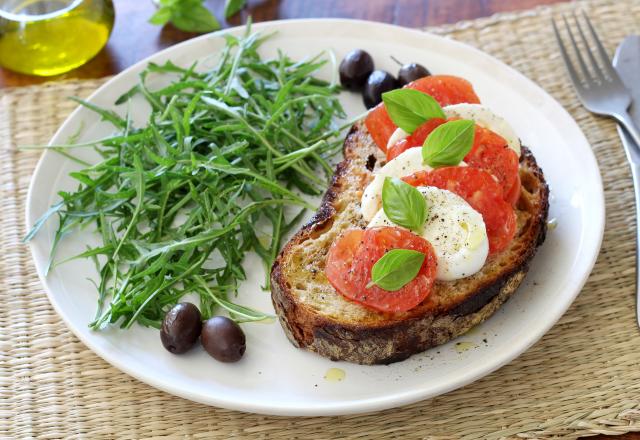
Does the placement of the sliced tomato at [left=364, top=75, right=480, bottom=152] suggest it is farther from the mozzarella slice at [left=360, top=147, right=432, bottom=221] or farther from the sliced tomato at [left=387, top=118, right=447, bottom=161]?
the mozzarella slice at [left=360, top=147, right=432, bottom=221]

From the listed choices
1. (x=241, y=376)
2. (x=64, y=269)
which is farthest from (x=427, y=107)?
(x=64, y=269)

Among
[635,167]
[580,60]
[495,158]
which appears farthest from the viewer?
[580,60]

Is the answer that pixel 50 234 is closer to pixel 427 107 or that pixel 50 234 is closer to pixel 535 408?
pixel 427 107

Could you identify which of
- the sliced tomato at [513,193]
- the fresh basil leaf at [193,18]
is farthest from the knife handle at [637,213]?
the fresh basil leaf at [193,18]

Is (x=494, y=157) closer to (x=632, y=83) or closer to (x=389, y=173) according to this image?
(x=389, y=173)

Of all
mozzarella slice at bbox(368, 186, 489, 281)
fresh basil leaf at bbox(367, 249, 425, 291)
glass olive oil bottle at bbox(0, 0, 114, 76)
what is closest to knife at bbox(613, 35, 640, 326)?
mozzarella slice at bbox(368, 186, 489, 281)

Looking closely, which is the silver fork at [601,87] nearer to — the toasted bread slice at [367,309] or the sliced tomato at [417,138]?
the toasted bread slice at [367,309]

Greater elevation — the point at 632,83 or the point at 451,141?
the point at 451,141

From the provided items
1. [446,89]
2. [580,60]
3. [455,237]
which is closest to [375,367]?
[455,237]
